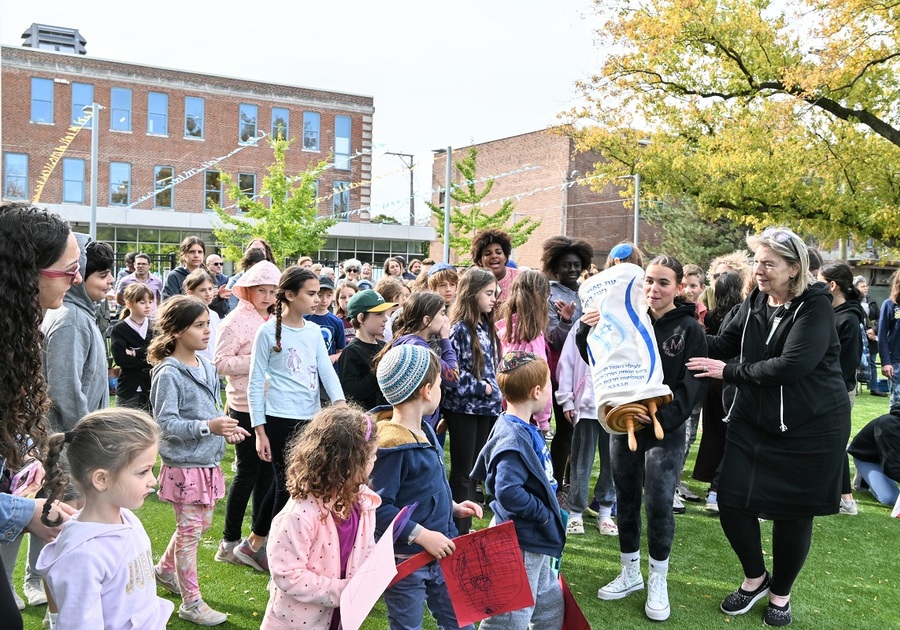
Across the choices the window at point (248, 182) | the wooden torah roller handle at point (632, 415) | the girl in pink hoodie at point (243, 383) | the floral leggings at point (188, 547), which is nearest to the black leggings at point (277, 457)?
the girl in pink hoodie at point (243, 383)

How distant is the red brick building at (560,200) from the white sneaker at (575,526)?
37.3 m

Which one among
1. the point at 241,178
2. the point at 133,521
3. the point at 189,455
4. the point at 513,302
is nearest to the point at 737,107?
the point at 513,302

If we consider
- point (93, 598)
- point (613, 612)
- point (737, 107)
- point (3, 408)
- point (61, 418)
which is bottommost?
point (613, 612)

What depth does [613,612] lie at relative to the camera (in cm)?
434

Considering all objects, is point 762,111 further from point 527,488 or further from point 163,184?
point 163,184

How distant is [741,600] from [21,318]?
3.99m

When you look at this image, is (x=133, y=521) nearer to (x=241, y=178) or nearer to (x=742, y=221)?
(x=742, y=221)

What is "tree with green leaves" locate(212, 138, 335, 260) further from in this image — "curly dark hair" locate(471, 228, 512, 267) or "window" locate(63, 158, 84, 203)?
"curly dark hair" locate(471, 228, 512, 267)

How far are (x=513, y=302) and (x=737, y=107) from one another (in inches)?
577

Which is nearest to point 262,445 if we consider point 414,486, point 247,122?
point 414,486

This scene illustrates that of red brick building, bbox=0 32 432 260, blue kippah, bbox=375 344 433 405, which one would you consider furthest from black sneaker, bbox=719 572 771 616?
red brick building, bbox=0 32 432 260

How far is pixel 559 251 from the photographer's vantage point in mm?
6211

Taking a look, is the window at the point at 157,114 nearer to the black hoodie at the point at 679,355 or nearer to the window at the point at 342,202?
the window at the point at 342,202

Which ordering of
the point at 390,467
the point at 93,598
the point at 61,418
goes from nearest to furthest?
the point at 93,598
the point at 390,467
the point at 61,418
